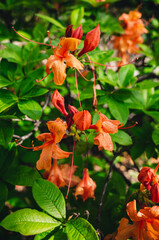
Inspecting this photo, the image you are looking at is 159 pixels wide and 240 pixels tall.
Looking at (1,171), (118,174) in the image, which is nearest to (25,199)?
(1,171)

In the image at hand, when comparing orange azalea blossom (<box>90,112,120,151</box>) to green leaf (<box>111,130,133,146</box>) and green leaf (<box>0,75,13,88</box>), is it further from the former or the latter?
green leaf (<box>0,75,13,88</box>)

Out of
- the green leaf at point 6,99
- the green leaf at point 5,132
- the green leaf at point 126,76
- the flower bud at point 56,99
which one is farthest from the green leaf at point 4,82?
the green leaf at point 126,76

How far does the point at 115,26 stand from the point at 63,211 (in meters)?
1.35

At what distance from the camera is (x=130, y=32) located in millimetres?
1675

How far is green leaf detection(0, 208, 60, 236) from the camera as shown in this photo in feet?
2.60

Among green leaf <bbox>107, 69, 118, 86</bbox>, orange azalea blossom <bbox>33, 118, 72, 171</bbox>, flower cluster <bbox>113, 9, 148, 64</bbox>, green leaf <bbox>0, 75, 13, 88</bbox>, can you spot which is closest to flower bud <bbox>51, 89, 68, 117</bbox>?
orange azalea blossom <bbox>33, 118, 72, 171</bbox>

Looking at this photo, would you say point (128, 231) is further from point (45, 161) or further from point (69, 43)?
Answer: point (69, 43)

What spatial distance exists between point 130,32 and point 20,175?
1.32 m

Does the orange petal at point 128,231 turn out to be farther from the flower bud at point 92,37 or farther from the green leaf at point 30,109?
the flower bud at point 92,37

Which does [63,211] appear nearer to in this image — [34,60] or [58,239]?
[58,239]

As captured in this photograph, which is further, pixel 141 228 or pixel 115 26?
pixel 115 26

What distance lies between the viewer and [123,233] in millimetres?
871

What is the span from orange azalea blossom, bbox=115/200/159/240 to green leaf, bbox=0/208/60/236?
0.91 feet

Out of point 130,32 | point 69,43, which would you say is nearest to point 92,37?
point 69,43
